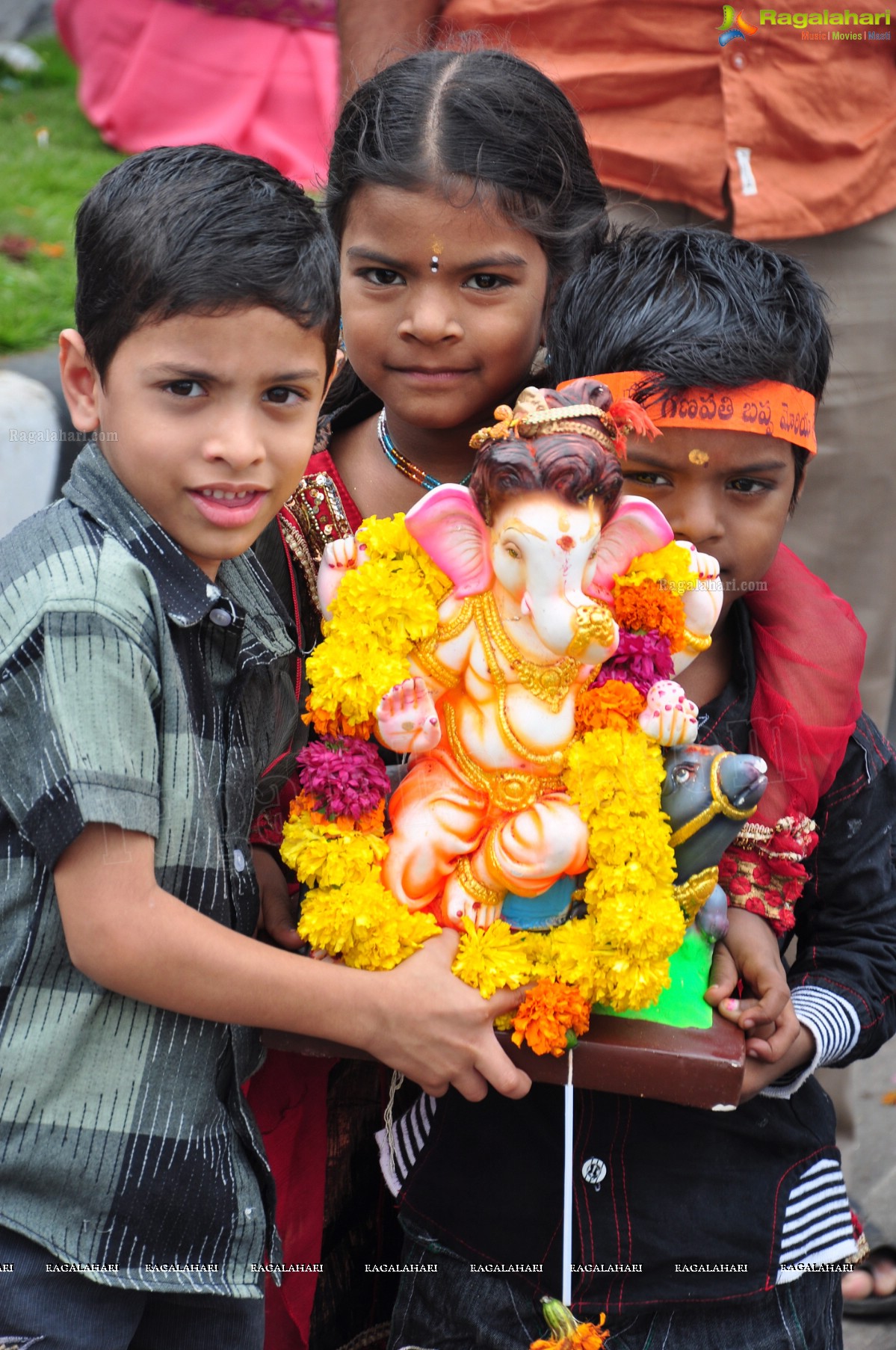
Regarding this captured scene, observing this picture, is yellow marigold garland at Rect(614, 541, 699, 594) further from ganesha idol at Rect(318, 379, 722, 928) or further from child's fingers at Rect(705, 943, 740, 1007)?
child's fingers at Rect(705, 943, 740, 1007)

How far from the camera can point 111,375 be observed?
4.93 feet

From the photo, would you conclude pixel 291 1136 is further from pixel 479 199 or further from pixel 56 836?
pixel 479 199

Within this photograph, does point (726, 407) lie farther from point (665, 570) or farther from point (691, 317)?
point (665, 570)

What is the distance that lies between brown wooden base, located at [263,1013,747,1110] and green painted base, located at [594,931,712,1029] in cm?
2

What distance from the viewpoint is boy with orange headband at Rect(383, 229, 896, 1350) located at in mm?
1811

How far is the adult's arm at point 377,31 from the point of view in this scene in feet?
8.32

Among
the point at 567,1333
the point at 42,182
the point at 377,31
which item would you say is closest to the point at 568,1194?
the point at 567,1333

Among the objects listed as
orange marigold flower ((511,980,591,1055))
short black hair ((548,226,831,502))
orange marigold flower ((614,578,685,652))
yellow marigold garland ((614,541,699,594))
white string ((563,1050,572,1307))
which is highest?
short black hair ((548,226,831,502))

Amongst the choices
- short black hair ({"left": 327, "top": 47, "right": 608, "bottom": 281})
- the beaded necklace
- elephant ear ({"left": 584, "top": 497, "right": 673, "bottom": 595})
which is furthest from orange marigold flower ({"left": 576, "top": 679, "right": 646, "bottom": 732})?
short black hair ({"left": 327, "top": 47, "right": 608, "bottom": 281})

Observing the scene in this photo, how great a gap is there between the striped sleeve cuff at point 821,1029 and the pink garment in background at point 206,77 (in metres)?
6.30

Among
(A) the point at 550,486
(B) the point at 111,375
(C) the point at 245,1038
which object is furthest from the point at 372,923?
(B) the point at 111,375

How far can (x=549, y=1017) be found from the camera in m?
1.53

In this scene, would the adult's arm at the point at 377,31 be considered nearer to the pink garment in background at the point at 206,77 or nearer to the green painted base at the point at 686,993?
the green painted base at the point at 686,993

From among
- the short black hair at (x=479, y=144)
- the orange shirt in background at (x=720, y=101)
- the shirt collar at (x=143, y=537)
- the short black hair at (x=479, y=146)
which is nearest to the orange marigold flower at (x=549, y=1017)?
the shirt collar at (x=143, y=537)
